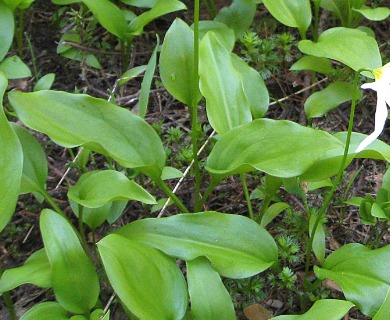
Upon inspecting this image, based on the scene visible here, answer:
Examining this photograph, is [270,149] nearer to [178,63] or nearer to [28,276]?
[178,63]

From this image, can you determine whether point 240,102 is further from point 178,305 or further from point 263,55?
point 178,305

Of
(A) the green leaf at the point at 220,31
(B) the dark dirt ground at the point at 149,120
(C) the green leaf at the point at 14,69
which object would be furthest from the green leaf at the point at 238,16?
(C) the green leaf at the point at 14,69

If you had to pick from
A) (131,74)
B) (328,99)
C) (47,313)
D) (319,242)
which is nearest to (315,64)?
(328,99)

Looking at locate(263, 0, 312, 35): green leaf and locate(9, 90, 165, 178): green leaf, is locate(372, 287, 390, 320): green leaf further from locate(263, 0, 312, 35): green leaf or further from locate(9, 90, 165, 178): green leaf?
locate(263, 0, 312, 35): green leaf

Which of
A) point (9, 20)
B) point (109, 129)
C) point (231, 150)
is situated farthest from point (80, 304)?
point (9, 20)

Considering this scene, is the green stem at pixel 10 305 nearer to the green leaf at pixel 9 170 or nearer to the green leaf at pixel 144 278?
the green leaf at pixel 9 170

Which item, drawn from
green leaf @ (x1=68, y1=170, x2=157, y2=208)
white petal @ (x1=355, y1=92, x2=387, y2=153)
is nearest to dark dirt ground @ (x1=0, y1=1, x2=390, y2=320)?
green leaf @ (x1=68, y1=170, x2=157, y2=208)

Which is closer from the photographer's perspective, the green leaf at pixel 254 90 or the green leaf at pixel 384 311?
the green leaf at pixel 384 311
